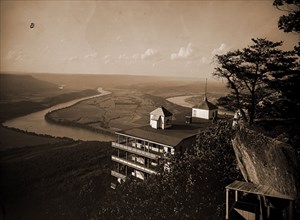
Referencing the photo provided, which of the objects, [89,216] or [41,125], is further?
[41,125]

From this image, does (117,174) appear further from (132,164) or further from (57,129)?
(57,129)

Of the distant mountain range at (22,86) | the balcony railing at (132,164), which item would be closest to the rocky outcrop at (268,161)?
the balcony railing at (132,164)

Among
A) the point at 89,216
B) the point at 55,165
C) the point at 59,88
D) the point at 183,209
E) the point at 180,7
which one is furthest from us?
the point at 59,88

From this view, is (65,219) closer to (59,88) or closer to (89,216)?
(89,216)

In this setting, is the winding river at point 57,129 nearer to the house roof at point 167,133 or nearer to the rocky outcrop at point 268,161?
the house roof at point 167,133

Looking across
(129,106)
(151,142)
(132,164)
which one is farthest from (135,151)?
(129,106)

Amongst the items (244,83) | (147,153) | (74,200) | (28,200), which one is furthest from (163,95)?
Result: (28,200)

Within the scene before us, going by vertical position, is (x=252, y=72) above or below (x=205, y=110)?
above
